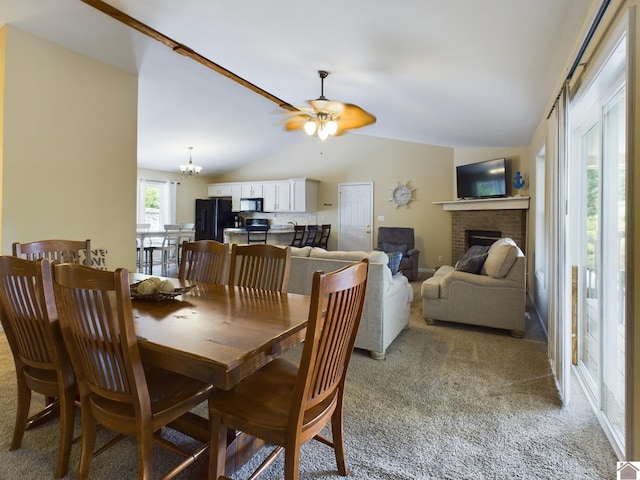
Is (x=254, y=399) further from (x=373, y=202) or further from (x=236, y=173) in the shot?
(x=236, y=173)

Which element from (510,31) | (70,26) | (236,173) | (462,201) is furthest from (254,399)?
(236,173)

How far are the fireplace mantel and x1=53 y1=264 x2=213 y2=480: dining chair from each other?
5136 millimetres

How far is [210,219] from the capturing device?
8.77 meters

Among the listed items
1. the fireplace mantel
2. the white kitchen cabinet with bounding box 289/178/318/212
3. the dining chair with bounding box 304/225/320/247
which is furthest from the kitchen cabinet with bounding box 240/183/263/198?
the fireplace mantel

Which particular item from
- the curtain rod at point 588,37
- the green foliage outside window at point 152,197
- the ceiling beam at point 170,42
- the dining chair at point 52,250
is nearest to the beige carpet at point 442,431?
the dining chair at point 52,250

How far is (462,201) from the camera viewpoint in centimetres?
591

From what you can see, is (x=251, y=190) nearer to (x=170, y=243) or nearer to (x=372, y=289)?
(x=170, y=243)

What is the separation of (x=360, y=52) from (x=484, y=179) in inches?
147

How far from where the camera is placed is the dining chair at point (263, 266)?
2.20m

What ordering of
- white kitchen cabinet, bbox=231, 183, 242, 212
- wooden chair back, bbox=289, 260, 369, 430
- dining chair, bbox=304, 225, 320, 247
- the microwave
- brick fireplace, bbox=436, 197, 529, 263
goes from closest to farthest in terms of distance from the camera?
1. wooden chair back, bbox=289, 260, 369, 430
2. brick fireplace, bbox=436, 197, 529, 263
3. dining chair, bbox=304, 225, 320, 247
4. the microwave
5. white kitchen cabinet, bbox=231, 183, 242, 212

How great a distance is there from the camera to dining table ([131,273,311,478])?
1116 mm

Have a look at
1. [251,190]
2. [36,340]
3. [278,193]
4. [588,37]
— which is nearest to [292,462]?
[36,340]

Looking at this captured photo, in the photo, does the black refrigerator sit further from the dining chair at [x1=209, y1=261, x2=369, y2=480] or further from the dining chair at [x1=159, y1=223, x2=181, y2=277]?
the dining chair at [x1=209, y1=261, x2=369, y2=480]

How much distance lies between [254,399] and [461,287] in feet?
8.95
